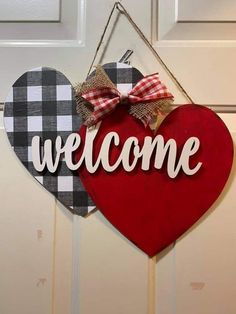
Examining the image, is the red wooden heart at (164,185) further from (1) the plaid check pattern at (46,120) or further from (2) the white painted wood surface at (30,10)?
(2) the white painted wood surface at (30,10)

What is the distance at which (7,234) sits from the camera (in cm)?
71

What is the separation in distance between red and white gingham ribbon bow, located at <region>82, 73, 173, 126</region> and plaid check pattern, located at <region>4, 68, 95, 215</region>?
0.04m

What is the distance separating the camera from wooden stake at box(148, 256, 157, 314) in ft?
2.27

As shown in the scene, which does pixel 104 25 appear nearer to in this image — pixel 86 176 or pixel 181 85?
pixel 181 85

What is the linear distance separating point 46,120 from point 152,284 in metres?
0.37

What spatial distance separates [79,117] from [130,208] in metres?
0.20

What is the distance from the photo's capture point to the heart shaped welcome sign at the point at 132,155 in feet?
2.26

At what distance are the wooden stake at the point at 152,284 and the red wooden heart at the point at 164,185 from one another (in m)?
0.02

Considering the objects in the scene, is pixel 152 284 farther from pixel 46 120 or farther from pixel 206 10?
pixel 206 10

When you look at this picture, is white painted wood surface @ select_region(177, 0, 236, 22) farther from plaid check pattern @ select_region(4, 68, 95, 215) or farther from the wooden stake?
the wooden stake

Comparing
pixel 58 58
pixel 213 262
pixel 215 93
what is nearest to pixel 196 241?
pixel 213 262

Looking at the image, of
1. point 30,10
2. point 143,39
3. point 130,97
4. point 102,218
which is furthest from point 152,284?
point 30,10

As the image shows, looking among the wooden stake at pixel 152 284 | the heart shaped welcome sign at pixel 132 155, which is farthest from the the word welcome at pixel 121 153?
the wooden stake at pixel 152 284

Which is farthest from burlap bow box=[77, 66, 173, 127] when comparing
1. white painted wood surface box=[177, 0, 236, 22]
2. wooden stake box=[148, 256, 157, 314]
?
wooden stake box=[148, 256, 157, 314]
